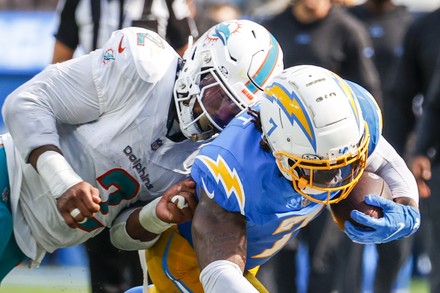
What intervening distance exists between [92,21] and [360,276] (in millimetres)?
2051

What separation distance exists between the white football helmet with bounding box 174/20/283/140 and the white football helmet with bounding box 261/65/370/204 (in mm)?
310

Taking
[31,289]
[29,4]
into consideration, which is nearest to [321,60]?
[31,289]

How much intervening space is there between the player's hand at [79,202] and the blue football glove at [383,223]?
805 millimetres

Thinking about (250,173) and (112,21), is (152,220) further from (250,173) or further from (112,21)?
(112,21)

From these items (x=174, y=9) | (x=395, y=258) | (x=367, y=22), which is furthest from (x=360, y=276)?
(x=174, y=9)

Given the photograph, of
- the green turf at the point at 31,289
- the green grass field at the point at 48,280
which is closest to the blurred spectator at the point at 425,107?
the green grass field at the point at 48,280

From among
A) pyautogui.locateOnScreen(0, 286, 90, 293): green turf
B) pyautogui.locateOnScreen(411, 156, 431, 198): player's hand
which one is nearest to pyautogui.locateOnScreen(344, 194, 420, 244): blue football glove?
pyautogui.locateOnScreen(411, 156, 431, 198): player's hand

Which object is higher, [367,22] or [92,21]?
[92,21]

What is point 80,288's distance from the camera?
23.2 ft

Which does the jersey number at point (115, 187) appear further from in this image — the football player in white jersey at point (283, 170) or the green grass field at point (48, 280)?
the green grass field at point (48, 280)

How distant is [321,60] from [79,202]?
2.52 m

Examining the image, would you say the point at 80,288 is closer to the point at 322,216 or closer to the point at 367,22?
the point at 322,216

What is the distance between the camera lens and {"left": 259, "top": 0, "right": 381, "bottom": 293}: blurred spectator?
250 inches

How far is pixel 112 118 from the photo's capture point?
14.5ft
